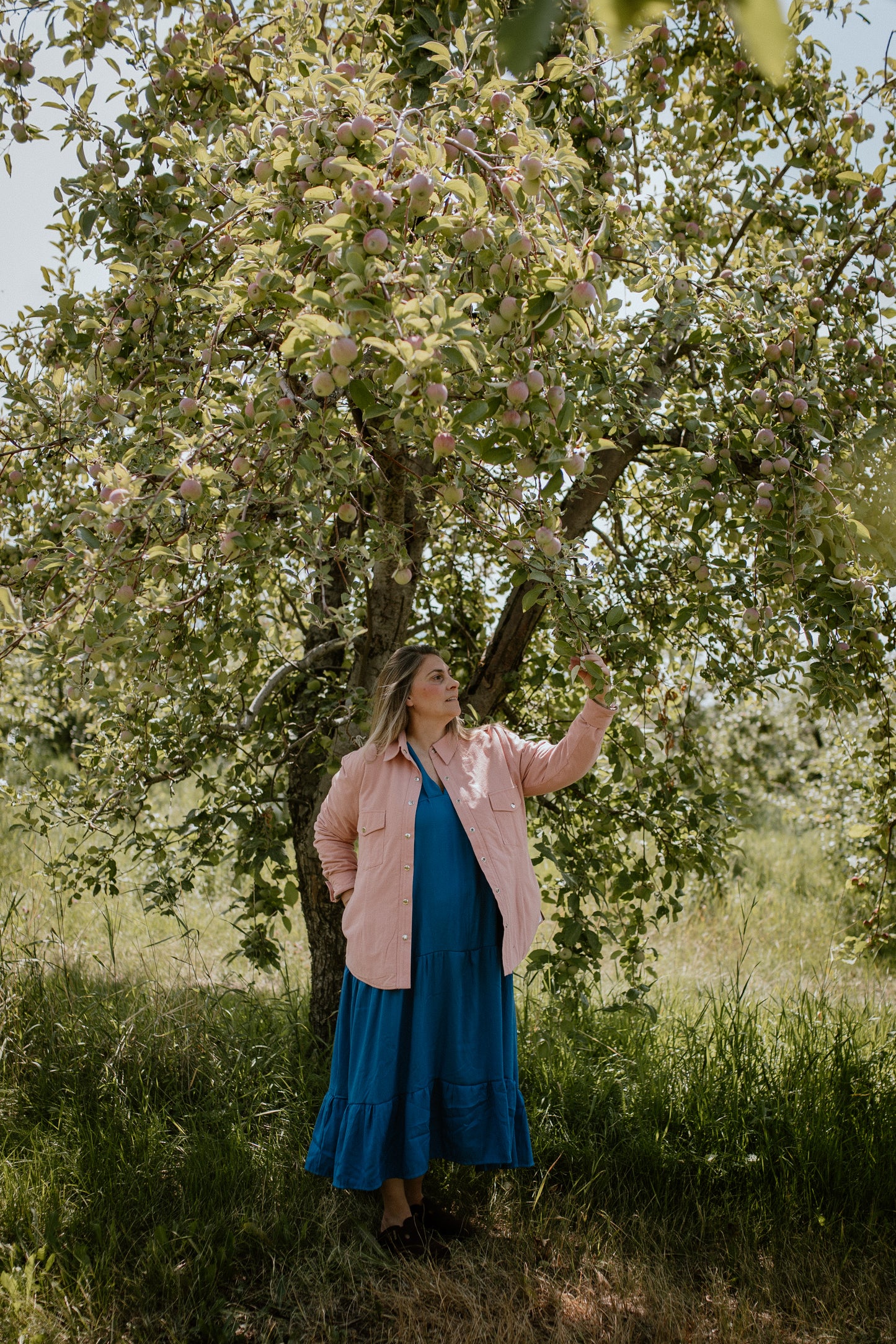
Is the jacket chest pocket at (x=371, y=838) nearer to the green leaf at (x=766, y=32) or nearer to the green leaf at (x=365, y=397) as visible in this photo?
the green leaf at (x=365, y=397)

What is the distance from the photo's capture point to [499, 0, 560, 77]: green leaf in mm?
670

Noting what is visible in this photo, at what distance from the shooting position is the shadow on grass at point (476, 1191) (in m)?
2.33

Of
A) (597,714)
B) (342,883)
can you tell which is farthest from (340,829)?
(597,714)

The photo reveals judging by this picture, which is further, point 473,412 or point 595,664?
point 595,664

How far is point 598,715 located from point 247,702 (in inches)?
61.5

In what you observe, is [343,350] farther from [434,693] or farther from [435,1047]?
→ [435,1047]

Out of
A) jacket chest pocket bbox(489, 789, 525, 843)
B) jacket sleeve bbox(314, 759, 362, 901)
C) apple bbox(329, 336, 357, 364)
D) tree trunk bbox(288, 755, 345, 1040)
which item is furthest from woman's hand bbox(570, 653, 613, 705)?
tree trunk bbox(288, 755, 345, 1040)

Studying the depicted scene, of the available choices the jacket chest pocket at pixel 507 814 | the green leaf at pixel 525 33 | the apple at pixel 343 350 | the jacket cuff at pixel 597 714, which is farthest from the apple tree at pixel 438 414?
the green leaf at pixel 525 33

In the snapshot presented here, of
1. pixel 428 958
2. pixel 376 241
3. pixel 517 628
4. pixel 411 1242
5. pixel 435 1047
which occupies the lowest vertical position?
pixel 411 1242

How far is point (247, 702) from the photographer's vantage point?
3.54 m

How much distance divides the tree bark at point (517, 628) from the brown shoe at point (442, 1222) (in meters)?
1.44

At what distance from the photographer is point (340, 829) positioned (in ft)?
8.87

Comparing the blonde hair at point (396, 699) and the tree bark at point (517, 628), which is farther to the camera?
the tree bark at point (517, 628)

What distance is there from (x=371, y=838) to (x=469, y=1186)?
1.08 metres
